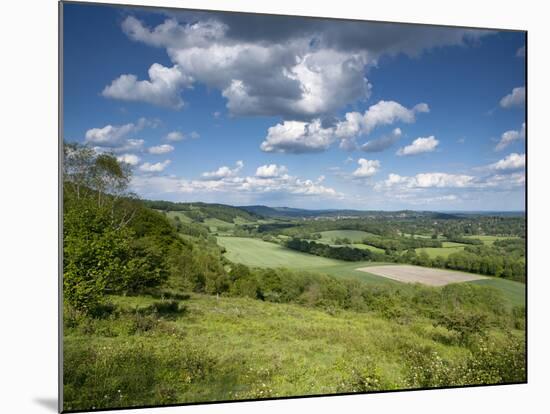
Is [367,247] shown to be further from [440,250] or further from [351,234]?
[440,250]

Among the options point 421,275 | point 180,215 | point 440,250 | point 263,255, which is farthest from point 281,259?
point 440,250

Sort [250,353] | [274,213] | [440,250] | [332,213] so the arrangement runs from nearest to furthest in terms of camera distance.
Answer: [250,353]
[274,213]
[332,213]
[440,250]

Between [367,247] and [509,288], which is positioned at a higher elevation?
[367,247]

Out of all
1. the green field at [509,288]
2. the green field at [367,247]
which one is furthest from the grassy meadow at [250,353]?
the green field at [367,247]

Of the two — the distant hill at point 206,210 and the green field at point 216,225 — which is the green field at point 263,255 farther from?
the distant hill at point 206,210

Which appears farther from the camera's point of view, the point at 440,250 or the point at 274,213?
the point at 440,250

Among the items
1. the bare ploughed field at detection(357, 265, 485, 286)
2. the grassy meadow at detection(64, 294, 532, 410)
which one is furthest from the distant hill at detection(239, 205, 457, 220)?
the grassy meadow at detection(64, 294, 532, 410)

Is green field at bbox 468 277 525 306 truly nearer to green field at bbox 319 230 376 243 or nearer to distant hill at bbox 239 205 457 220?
distant hill at bbox 239 205 457 220
